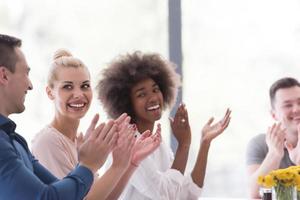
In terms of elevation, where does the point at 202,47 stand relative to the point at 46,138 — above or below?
above

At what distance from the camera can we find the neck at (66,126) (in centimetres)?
232

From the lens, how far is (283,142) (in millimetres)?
2705

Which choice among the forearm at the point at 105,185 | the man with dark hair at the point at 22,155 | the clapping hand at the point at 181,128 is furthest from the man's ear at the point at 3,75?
the clapping hand at the point at 181,128

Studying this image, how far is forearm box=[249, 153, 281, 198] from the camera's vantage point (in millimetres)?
2721

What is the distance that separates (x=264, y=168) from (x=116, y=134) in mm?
1304

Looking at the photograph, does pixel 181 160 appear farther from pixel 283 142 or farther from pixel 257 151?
pixel 257 151

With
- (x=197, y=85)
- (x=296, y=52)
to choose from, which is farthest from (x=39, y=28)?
(x=296, y=52)

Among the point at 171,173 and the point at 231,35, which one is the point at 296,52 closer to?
the point at 231,35

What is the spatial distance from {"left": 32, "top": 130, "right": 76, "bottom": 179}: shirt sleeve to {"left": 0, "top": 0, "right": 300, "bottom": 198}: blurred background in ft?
5.11

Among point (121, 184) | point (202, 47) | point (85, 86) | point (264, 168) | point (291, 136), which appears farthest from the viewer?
point (202, 47)

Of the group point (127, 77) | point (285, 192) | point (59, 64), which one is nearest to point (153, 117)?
point (127, 77)

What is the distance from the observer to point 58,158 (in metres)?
2.17

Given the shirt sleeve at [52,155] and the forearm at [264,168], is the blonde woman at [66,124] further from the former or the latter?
the forearm at [264,168]

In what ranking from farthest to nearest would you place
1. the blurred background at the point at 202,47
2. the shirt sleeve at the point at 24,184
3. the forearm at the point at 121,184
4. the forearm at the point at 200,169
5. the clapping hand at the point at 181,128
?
1. the blurred background at the point at 202,47
2. the clapping hand at the point at 181,128
3. the forearm at the point at 200,169
4. the forearm at the point at 121,184
5. the shirt sleeve at the point at 24,184
